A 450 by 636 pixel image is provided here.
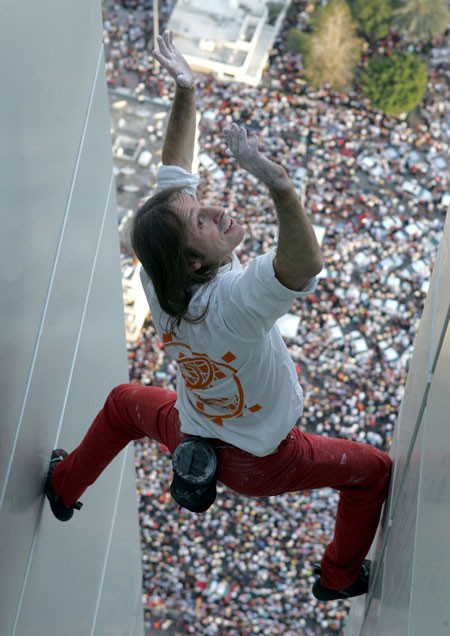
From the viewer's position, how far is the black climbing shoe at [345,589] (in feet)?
16.1

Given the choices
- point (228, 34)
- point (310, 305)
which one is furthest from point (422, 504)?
point (228, 34)

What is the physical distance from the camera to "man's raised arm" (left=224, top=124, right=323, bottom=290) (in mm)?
2887

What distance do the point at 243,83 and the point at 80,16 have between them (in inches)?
692

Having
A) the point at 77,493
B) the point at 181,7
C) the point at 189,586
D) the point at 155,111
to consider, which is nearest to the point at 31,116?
the point at 77,493

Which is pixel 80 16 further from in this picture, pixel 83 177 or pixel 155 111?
pixel 155 111

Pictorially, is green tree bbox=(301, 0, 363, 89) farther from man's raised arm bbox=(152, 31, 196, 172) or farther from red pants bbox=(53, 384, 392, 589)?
man's raised arm bbox=(152, 31, 196, 172)

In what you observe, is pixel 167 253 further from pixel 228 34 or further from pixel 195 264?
pixel 228 34

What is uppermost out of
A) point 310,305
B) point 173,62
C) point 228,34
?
point 228,34

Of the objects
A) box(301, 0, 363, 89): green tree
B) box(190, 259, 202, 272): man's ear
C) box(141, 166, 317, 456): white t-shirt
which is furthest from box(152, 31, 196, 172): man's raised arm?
box(301, 0, 363, 89): green tree

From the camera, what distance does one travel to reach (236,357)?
12.1 ft

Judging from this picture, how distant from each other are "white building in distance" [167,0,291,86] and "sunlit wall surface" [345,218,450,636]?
17955mm

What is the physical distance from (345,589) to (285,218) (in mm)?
2626

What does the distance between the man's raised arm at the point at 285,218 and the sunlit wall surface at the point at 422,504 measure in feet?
1.77

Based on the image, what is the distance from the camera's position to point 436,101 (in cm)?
2219
